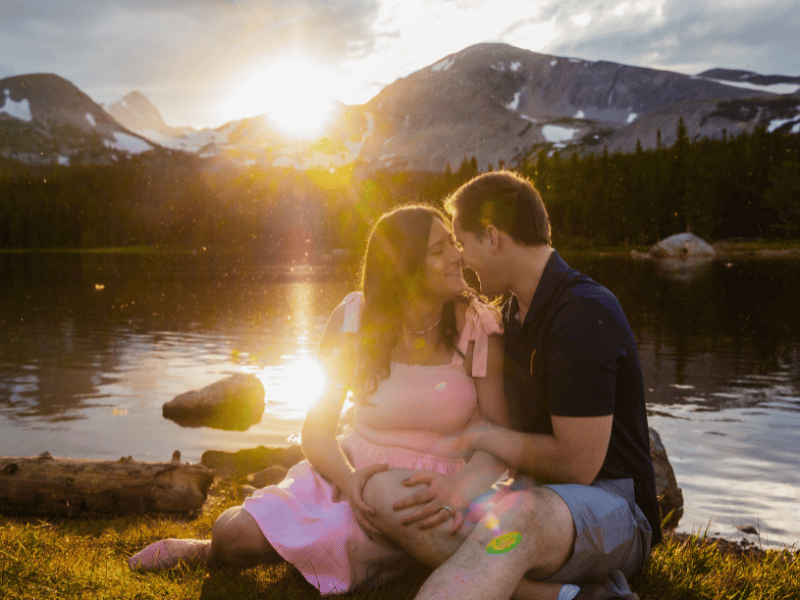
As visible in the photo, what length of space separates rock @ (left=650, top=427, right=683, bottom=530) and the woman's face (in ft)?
19.2

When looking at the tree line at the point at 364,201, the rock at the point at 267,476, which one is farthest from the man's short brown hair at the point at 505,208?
the tree line at the point at 364,201

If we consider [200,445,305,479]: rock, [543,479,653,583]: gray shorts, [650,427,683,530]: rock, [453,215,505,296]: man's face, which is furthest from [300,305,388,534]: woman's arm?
[200,445,305,479]: rock

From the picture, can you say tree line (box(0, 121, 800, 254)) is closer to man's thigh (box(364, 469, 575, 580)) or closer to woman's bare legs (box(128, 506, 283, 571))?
woman's bare legs (box(128, 506, 283, 571))

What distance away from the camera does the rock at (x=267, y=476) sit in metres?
9.66

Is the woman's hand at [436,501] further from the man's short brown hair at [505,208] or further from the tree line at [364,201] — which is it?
the tree line at [364,201]

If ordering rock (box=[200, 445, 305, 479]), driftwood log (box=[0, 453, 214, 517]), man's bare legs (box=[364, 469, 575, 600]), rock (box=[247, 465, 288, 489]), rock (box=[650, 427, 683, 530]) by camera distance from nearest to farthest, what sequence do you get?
man's bare legs (box=[364, 469, 575, 600]), driftwood log (box=[0, 453, 214, 517]), rock (box=[650, 427, 683, 530]), rock (box=[247, 465, 288, 489]), rock (box=[200, 445, 305, 479])

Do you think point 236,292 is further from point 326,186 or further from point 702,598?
point 326,186

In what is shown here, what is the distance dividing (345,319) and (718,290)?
42.8 metres

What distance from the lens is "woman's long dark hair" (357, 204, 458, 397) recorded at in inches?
165

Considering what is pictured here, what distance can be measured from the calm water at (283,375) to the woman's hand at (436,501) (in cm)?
637

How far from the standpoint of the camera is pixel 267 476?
978 cm

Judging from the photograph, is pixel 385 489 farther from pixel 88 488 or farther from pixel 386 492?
pixel 88 488

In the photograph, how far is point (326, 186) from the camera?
190250 millimetres

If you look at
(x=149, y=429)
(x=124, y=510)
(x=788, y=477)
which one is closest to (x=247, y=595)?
(x=124, y=510)
